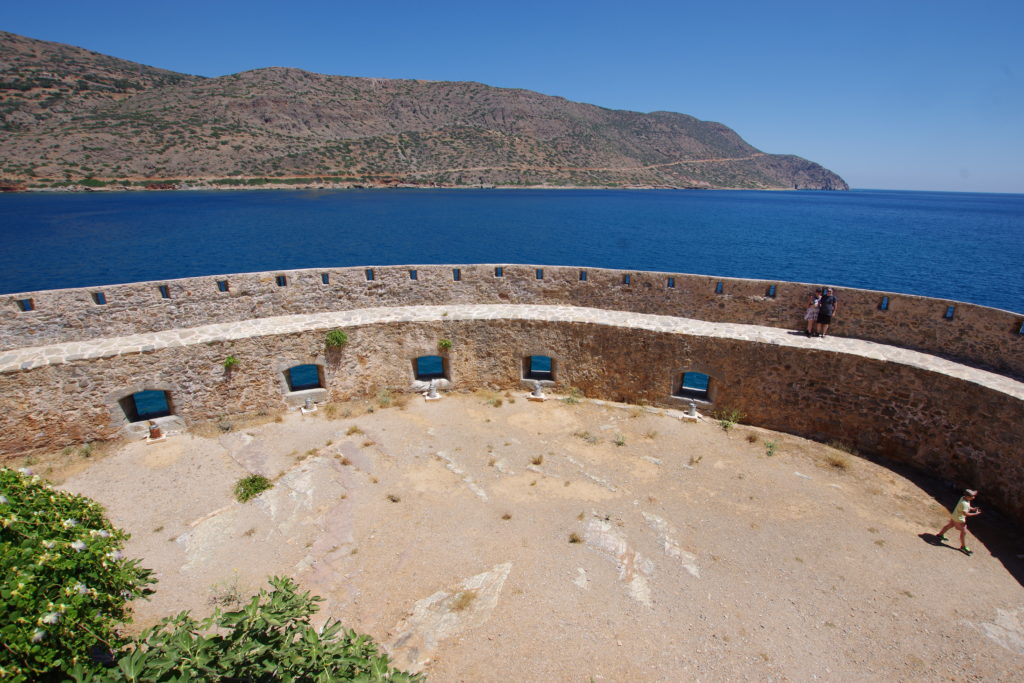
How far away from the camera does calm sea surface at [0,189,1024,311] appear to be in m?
29.9

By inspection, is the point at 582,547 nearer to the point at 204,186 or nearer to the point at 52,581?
the point at 52,581

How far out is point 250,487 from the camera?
10359 millimetres

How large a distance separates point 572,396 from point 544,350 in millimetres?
1591

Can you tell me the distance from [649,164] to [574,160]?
28.8 meters

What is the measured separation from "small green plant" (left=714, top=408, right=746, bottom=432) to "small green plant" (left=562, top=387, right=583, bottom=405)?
3807 millimetres

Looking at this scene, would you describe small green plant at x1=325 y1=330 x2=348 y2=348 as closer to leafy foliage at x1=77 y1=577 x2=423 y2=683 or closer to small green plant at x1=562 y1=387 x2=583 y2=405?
small green plant at x1=562 y1=387 x2=583 y2=405

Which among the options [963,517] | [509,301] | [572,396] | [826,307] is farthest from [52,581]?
[826,307]

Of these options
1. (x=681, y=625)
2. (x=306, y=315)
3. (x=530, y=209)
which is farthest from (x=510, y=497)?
(x=530, y=209)

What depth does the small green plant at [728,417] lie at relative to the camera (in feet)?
43.5

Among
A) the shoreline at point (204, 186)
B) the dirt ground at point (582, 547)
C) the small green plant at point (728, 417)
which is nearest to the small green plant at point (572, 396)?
the dirt ground at point (582, 547)

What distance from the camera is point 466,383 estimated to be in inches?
590

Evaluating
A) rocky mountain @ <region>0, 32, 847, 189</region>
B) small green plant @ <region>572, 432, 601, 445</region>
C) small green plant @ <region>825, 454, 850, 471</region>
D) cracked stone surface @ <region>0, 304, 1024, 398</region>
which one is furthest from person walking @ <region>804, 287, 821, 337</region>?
rocky mountain @ <region>0, 32, 847, 189</region>

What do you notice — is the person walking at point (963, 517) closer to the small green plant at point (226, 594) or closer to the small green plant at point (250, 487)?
the small green plant at point (226, 594)

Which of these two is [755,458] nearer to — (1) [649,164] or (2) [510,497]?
(2) [510,497]
